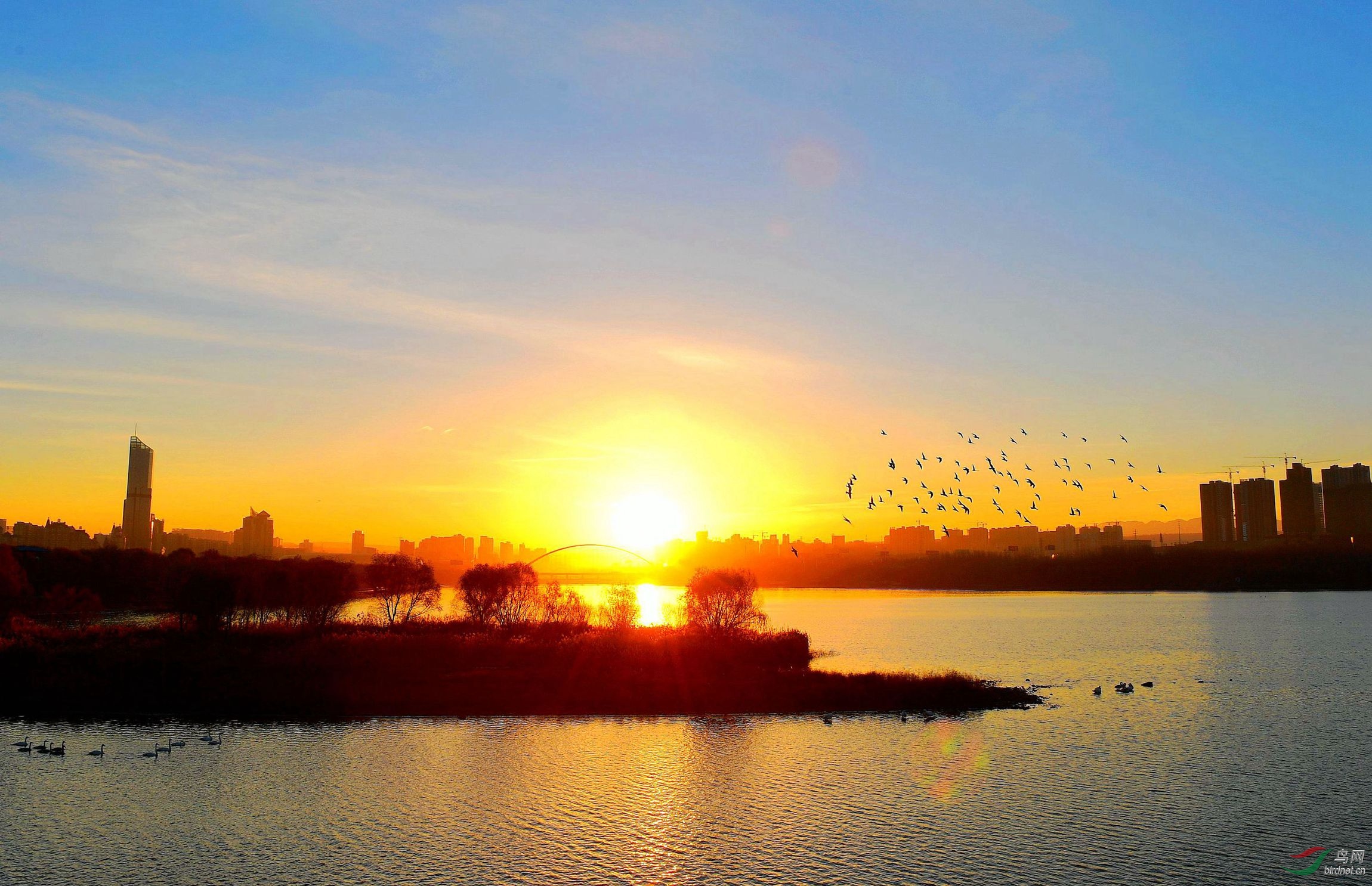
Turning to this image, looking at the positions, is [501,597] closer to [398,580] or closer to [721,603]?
[398,580]

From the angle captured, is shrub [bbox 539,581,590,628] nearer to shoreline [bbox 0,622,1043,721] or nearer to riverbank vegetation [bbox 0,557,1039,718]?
riverbank vegetation [bbox 0,557,1039,718]

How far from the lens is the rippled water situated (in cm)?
3531

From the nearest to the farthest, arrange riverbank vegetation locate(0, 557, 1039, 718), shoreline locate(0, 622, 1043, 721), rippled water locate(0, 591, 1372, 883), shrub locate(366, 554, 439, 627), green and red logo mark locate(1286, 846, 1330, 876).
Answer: green and red logo mark locate(1286, 846, 1330, 876)
rippled water locate(0, 591, 1372, 883)
shoreline locate(0, 622, 1043, 721)
riverbank vegetation locate(0, 557, 1039, 718)
shrub locate(366, 554, 439, 627)

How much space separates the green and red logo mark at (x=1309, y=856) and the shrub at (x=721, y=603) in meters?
70.2

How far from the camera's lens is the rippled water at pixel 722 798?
3531 centimetres

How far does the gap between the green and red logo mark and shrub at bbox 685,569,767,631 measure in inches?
2763

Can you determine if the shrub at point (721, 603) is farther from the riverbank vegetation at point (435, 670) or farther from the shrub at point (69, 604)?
the shrub at point (69, 604)

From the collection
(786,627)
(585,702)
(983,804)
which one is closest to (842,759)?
(983,804)

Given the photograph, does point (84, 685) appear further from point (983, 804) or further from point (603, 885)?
point (983, 804)

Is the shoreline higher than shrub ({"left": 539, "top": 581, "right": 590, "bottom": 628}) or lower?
lower

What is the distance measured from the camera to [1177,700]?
7038 centimetres

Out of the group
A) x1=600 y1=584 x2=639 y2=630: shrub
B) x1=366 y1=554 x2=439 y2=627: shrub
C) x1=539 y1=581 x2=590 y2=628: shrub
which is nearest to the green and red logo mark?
x1=600 y1=584 x2=639 y2=630: shrub

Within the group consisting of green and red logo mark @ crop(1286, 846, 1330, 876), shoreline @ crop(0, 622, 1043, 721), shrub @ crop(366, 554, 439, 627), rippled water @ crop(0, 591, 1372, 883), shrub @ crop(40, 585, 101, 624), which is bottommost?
green and red logo mark @ crop(1286, 846, 1330, 876)

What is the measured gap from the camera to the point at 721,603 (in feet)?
348
